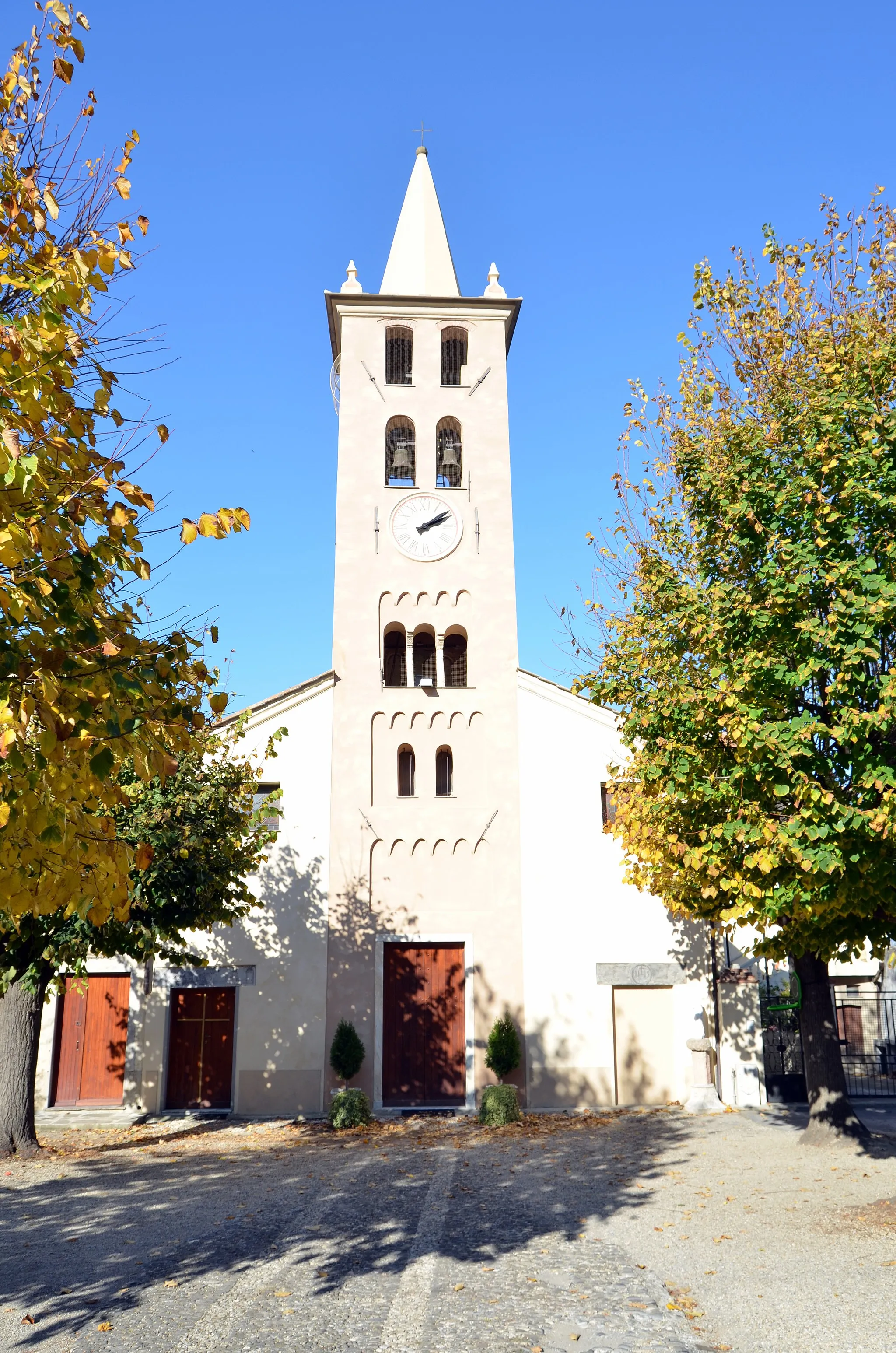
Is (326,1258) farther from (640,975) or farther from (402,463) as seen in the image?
(402,463)

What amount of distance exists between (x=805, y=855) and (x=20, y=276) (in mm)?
7075

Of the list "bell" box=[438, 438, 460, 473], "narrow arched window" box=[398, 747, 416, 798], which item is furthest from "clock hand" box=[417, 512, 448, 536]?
"narrow arched window" box=[398, 747, 416, 798]

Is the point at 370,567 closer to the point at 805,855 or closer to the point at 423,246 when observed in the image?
the point at 423,246

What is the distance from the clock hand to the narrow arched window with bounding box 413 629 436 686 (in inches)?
84.3

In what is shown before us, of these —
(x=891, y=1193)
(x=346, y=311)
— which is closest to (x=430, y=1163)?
(x=891, y=1193)

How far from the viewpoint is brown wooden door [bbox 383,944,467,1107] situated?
18125mm

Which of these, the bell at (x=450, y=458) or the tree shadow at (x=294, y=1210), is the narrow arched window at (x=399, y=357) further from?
the tree shadow at (x=294, y=1210)

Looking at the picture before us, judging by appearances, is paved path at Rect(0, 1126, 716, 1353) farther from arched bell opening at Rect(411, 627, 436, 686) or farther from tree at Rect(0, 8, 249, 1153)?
arched bell opening at Rect(411, 627, 436, 686)

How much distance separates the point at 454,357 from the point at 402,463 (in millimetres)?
3493

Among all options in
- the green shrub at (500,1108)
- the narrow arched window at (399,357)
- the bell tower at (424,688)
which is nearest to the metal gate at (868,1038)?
the green shrub at (500,1108)

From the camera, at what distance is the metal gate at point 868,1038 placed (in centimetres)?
2128

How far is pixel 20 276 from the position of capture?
16.9 feet

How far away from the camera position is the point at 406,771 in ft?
65.8

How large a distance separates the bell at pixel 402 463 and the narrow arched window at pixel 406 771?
643 cm
